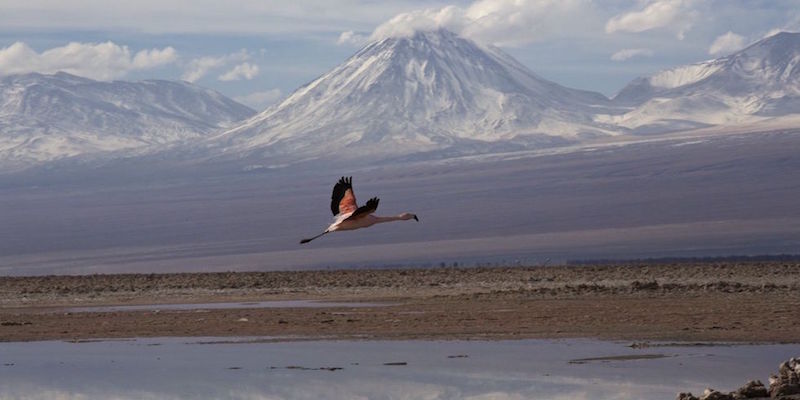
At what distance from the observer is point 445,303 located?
24.2 m

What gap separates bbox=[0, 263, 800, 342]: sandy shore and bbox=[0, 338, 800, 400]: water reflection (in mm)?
1352

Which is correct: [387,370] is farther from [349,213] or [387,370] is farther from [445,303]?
[445,303]

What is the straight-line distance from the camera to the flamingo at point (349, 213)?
12.5 m

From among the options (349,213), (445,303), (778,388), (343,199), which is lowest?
(778,388)

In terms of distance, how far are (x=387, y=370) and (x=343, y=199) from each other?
8.72 ft

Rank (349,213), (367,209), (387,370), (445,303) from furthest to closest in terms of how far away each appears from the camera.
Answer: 1. (445,303)
2. (387,370)
3. (349,213)
4. (367,209)

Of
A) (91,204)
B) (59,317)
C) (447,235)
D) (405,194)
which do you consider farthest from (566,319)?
(91,204)

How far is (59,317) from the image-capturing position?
79.5 feet

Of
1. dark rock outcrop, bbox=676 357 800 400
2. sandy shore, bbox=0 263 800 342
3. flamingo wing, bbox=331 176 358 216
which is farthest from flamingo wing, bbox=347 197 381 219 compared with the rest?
sandy shore, bbox=0 263 800 342

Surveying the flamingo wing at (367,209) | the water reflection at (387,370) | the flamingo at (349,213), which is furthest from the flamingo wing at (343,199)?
the water reflection at (387,370)

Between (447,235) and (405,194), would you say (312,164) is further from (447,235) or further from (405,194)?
(447,235)

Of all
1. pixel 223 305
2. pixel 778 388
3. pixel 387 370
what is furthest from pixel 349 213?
pixel 223 305

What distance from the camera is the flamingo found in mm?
12453

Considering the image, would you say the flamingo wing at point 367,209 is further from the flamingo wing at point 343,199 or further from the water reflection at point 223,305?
the water reflection at point 223,305
